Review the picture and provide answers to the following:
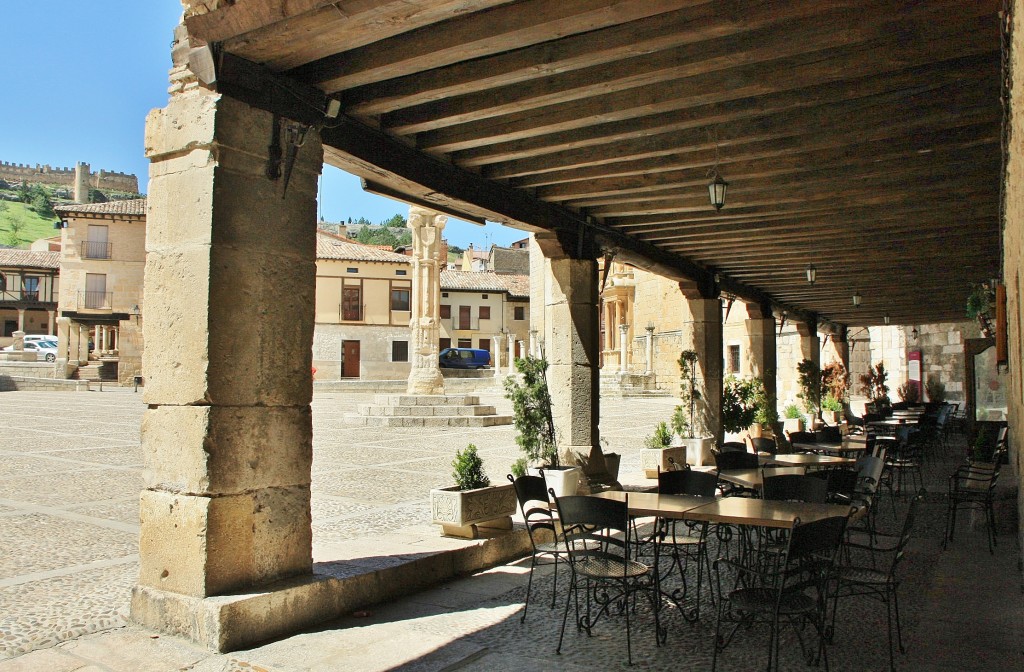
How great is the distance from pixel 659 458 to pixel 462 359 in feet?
98.4

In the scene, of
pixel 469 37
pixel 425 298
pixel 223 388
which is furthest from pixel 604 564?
pixel 425 298

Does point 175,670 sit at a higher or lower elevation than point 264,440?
lower

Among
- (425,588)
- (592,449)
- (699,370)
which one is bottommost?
(425,588)

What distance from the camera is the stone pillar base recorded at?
3.32 meters

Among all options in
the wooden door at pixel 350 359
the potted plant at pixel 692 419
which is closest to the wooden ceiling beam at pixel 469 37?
the potted plant at pixel 692 419

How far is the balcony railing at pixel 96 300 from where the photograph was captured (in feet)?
122

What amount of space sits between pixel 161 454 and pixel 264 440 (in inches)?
19.1

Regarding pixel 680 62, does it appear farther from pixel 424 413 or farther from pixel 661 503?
pixel 424 413

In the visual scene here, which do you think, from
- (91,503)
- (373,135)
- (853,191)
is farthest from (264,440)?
(853,191)

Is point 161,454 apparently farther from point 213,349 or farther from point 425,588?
point 425,588

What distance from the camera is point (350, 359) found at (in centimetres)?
3884

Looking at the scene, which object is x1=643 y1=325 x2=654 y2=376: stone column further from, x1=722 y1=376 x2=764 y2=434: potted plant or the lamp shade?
the lamp shade

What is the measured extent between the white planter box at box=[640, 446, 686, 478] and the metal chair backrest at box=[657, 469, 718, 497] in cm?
373

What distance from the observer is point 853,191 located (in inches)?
243
